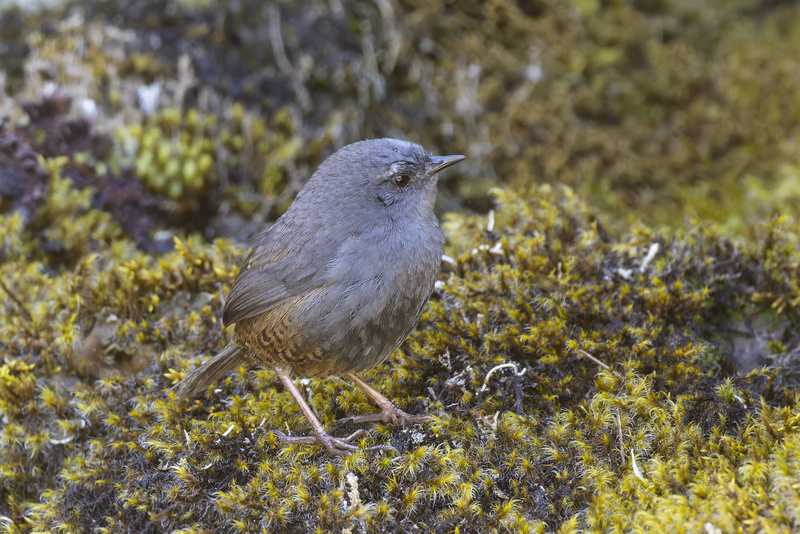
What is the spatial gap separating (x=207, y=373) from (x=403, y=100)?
133 inches

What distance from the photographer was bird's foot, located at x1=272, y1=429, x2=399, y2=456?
3002 mm

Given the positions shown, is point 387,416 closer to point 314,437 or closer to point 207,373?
point 314,437

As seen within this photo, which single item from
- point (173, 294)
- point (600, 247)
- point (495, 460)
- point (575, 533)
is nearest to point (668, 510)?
point (575, 533)

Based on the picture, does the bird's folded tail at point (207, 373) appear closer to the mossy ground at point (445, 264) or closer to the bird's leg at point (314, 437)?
the mossy ground at point (445, 264)

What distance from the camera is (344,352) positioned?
Answer: 298 centimetres

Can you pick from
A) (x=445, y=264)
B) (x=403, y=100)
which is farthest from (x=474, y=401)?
(x=403, y=100)

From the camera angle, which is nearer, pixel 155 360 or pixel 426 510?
pixel 426 510

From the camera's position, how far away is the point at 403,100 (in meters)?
5.68

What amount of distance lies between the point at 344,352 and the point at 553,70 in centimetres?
402

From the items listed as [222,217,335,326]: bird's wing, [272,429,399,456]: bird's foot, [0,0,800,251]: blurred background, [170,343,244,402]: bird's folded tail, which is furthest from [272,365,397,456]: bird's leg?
[0,0,800,251]: blurred background

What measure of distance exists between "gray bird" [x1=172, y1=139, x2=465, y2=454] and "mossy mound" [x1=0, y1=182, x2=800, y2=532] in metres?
0.24

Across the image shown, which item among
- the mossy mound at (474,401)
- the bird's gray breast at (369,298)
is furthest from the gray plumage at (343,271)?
the mossy mound at (474,401)

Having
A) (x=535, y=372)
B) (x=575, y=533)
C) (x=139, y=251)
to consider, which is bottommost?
(x=575, y=533)

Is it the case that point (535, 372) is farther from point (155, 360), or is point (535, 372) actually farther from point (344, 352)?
point (155, 360)
